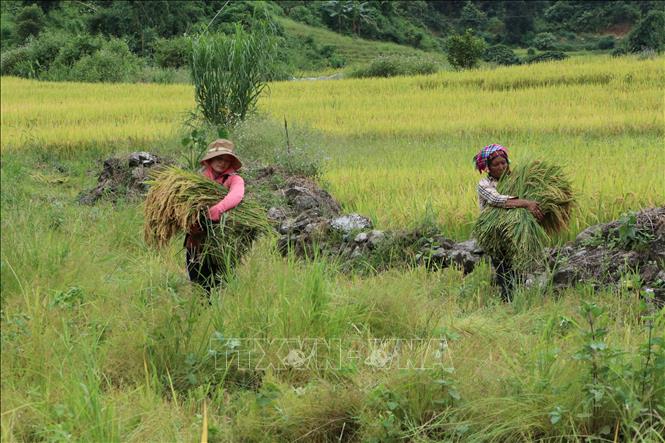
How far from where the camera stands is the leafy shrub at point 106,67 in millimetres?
19297

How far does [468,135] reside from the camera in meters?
10.5

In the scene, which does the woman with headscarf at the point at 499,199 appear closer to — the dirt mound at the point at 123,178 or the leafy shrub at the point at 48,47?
the dirt mound at the point at 123,178

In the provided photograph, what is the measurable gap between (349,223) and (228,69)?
16.6ft

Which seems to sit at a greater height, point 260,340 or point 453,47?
point 453,47

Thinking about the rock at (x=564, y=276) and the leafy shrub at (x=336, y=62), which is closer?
the rock at (x=564, y=276)

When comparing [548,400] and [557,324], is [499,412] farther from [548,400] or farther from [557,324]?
[557,324]

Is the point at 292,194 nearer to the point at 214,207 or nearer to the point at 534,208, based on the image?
the point at 534,208

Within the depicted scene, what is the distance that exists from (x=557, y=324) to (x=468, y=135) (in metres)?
7.23

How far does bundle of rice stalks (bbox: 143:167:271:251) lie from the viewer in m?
3.60

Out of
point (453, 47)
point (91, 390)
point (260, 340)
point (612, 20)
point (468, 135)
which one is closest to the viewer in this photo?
point (91, 390)

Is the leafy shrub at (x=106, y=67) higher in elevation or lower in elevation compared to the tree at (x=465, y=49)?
lower

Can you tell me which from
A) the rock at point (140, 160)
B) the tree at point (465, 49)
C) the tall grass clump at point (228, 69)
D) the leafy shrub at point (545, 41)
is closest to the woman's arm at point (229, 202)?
the rock at point (140, 160)

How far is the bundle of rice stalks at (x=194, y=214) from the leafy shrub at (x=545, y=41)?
131 ft

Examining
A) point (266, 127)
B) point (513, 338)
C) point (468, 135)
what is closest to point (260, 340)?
point (513, 338)
